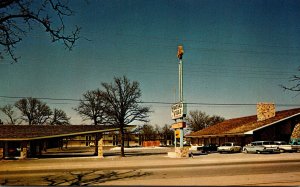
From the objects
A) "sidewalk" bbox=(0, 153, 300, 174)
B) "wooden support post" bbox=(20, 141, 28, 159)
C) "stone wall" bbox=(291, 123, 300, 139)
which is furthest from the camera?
"stone wall" bbox=(291, 123, 300, 139)

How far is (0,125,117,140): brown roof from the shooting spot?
36906 mm

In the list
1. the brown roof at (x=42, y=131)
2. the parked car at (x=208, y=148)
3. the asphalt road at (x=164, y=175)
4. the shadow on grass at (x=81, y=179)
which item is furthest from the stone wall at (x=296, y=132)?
the shadow on grass at (x=81, y=179)

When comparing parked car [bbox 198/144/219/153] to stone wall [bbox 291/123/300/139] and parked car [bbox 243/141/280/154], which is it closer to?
parked car [bbox 243/141/280/154]

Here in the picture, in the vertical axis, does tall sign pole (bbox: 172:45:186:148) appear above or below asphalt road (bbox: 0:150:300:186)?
above

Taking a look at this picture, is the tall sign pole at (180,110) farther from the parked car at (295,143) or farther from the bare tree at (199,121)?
the bare tree at (199,121)

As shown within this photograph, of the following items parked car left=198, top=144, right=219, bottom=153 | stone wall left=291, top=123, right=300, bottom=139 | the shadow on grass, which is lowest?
parked car left=198, top=144, right=219, bottom=153

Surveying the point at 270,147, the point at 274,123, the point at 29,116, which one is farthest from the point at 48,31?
the point at 29,116

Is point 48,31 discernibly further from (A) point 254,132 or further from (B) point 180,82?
→ (A) point 254,132

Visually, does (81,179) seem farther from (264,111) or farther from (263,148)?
(264,111)

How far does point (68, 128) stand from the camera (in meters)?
39.6

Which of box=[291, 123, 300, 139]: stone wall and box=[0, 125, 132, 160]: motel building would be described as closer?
box=[0, 125, 132, 160]: motel building

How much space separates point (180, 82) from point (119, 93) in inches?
327

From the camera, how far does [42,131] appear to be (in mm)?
38500

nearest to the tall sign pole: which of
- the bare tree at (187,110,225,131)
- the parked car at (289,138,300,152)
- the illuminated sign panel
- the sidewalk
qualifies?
the illuminated sign panel
